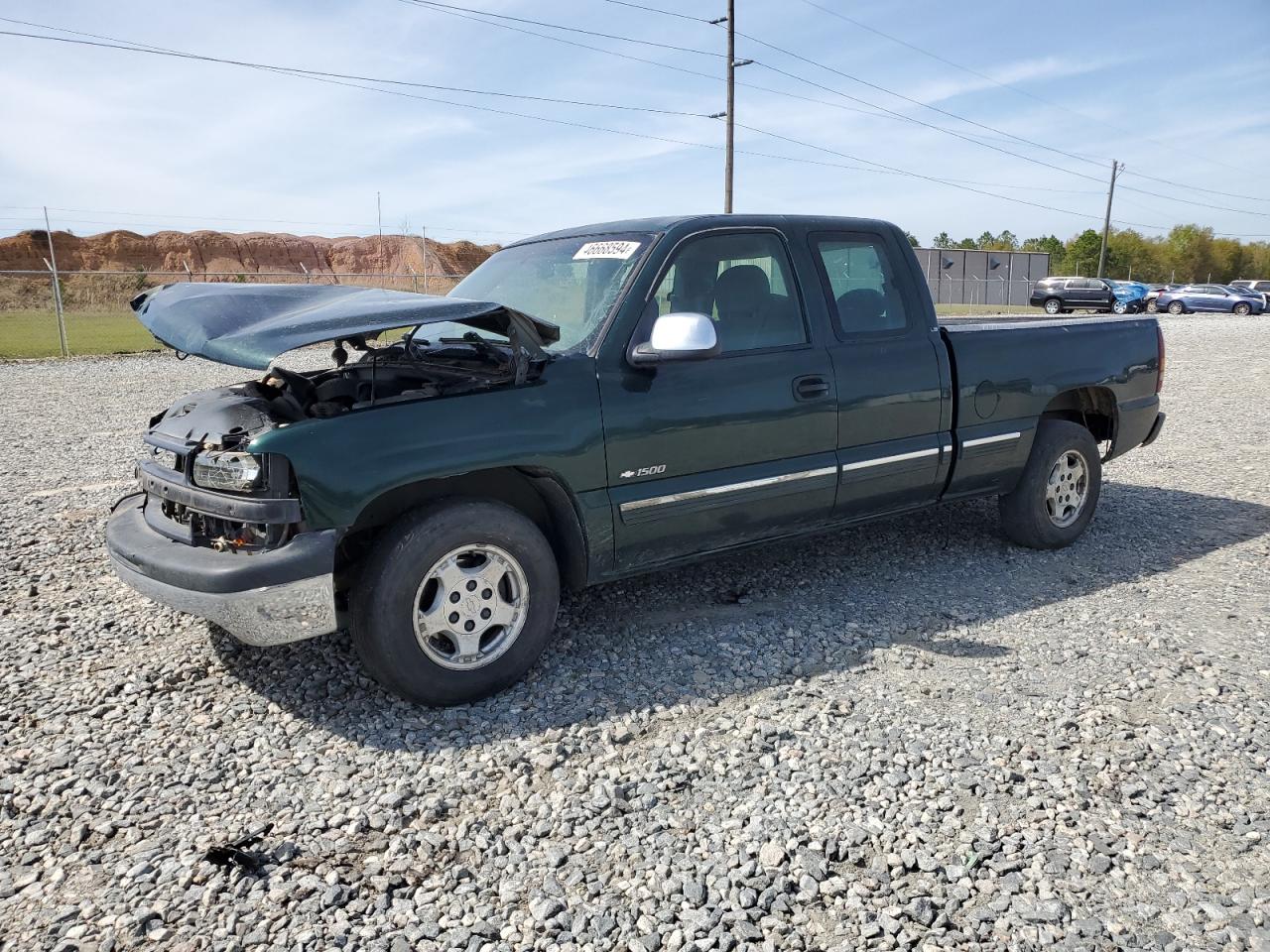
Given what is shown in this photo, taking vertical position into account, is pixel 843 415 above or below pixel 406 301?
below

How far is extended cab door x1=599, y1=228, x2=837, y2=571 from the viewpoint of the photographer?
3.88 m

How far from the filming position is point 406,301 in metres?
3.74

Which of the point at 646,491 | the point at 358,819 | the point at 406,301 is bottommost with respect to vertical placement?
the point at 358,819

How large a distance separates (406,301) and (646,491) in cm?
130

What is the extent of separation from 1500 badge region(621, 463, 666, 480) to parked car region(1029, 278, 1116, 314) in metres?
40.3

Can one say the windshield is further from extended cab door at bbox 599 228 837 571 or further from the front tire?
the front tire

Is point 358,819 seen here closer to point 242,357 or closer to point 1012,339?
point 242,357

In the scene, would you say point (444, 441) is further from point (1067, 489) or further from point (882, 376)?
point (1067, 489)

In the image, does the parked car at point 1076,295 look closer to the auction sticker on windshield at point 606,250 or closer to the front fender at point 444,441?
the auction sticker on windshield at point 606,250

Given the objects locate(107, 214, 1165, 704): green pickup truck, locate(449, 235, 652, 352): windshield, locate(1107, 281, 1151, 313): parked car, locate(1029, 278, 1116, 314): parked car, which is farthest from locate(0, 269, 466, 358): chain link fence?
locate(1107, 281, 1151, 313): parked car

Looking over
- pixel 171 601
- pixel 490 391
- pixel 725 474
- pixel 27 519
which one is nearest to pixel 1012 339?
pixel 725 474

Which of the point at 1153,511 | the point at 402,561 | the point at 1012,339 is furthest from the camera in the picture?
the point at 1153,511

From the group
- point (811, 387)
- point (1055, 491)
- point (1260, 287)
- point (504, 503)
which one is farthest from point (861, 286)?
point (1260, 287)

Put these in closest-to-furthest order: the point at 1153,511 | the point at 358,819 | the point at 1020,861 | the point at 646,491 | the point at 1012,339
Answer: the point at 1020,861 < the point at 358,819 < the point at 646,491 < the point at 1012,339 < the point at 1153,511
